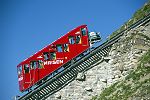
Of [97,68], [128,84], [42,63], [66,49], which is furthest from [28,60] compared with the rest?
[128,84]

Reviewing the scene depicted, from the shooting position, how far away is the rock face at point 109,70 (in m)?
29.8

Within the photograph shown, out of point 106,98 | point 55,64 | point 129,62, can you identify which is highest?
point 55,64

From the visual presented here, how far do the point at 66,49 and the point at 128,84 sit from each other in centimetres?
1273

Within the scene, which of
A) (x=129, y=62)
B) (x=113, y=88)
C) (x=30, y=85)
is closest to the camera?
(x=113, y=88)

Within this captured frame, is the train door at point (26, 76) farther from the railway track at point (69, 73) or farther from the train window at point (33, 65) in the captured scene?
the railway track at point (69, 73)

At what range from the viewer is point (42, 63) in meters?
35.6

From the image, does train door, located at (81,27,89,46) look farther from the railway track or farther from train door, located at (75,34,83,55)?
Result: the railway track

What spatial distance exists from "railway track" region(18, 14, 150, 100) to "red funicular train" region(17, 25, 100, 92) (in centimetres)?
321

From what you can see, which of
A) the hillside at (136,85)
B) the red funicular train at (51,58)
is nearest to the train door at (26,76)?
the red funicular train at (51,58)

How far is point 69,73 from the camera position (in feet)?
106

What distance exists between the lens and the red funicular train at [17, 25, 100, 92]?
35.5m

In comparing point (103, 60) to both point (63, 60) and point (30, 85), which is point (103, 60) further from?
point (30, 85)

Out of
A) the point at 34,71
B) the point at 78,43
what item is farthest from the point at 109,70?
the point at 34,71

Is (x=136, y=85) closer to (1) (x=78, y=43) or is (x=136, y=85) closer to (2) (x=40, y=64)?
(1) (x=78, y=43)
